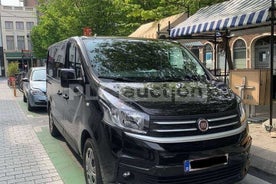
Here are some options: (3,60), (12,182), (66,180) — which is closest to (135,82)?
(66,180)

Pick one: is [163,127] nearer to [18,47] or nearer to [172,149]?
[172,149]

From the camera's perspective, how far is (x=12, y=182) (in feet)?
15.9

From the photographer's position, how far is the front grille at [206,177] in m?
3.30

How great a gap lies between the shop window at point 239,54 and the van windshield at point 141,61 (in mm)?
14438

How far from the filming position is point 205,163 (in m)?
3.47

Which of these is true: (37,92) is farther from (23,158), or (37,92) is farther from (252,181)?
(252,181)

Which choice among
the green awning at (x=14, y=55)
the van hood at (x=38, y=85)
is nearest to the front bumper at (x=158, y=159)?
the van hood at (x=38, y=85)

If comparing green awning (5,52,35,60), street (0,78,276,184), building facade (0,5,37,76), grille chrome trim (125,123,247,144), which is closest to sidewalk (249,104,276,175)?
street (0,78,276,184)

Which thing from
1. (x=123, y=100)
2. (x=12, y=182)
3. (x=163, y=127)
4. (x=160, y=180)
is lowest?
(x=12, y=182)

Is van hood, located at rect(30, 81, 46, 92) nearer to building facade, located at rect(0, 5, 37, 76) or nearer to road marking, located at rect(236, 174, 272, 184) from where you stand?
road marking, located at rect(236, 174, 272, 184)

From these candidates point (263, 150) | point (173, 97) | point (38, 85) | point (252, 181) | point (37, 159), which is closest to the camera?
point (173, 97)

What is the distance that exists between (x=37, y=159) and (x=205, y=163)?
11.4 feet

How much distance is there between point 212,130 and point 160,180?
0.74 metres

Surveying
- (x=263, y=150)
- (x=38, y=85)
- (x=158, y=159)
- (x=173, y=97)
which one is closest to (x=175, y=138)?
(x=158, y=159)
